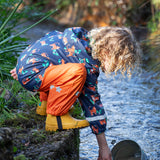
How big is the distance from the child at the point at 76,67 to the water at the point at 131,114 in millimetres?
391

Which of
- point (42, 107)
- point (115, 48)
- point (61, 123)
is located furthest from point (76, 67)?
point (42, 107)

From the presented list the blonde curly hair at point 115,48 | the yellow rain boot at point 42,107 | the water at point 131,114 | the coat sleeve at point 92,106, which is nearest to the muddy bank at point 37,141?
the yellow rain boot at point 42,107

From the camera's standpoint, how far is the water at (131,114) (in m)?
2.14

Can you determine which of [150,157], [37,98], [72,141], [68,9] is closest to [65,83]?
[72,141]

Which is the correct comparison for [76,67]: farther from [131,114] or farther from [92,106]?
[131,114]

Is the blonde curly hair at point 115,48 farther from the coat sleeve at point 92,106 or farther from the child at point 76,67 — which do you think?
the coat sleeve at point 92,106

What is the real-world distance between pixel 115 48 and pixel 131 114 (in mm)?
1034

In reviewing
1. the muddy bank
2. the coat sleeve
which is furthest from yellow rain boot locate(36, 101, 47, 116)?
the coat sleeve

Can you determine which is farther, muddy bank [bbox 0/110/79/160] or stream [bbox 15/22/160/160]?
stream [bbox 15/22/160/160]

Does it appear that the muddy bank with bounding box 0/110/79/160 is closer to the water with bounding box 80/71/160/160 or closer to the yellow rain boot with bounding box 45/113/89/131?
the yellow rain boot with bounding box 45/113/89/131

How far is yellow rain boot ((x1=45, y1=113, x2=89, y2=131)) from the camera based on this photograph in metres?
1.81

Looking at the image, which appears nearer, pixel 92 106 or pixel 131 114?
pixel 92 106

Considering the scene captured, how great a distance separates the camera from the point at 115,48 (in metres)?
1.70

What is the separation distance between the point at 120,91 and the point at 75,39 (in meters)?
1.37
